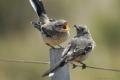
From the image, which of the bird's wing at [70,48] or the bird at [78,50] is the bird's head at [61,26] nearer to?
the bird at [78,50]

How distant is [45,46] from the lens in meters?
16.4

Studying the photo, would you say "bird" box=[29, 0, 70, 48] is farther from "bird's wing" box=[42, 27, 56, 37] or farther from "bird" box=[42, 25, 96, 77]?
"bird" box=[42, 25, 96, 77]

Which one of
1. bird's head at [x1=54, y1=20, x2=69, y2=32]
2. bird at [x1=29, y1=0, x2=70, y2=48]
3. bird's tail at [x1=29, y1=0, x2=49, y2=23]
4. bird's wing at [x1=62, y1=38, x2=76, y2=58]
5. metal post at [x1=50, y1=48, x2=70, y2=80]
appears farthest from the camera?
bird's tail at [x1=29, y1=0, x2=49, y2=23]

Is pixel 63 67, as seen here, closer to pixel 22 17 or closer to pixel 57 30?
pixel 57 30

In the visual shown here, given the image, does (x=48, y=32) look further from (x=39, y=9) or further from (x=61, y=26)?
(x=39, y=9)

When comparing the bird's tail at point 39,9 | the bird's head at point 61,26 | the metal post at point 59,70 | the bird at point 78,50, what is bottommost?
the metal post at point 59,70

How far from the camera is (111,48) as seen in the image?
52.3 feet

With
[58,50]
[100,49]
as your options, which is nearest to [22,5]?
[100,49]

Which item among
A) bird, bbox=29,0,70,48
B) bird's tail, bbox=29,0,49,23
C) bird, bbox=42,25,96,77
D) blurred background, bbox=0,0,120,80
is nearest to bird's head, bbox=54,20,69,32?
bird, bbox=29,0,70,48

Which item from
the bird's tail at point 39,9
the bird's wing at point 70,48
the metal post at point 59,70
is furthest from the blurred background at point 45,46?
the metal post at point 59,70

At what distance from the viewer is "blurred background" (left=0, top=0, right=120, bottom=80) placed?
15023 mm

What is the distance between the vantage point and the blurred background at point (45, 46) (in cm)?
1502

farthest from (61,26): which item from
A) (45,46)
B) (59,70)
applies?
(45,46)

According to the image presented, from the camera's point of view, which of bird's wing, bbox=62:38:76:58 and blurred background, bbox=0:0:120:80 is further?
blurred background, bbox=0:0:120:80
